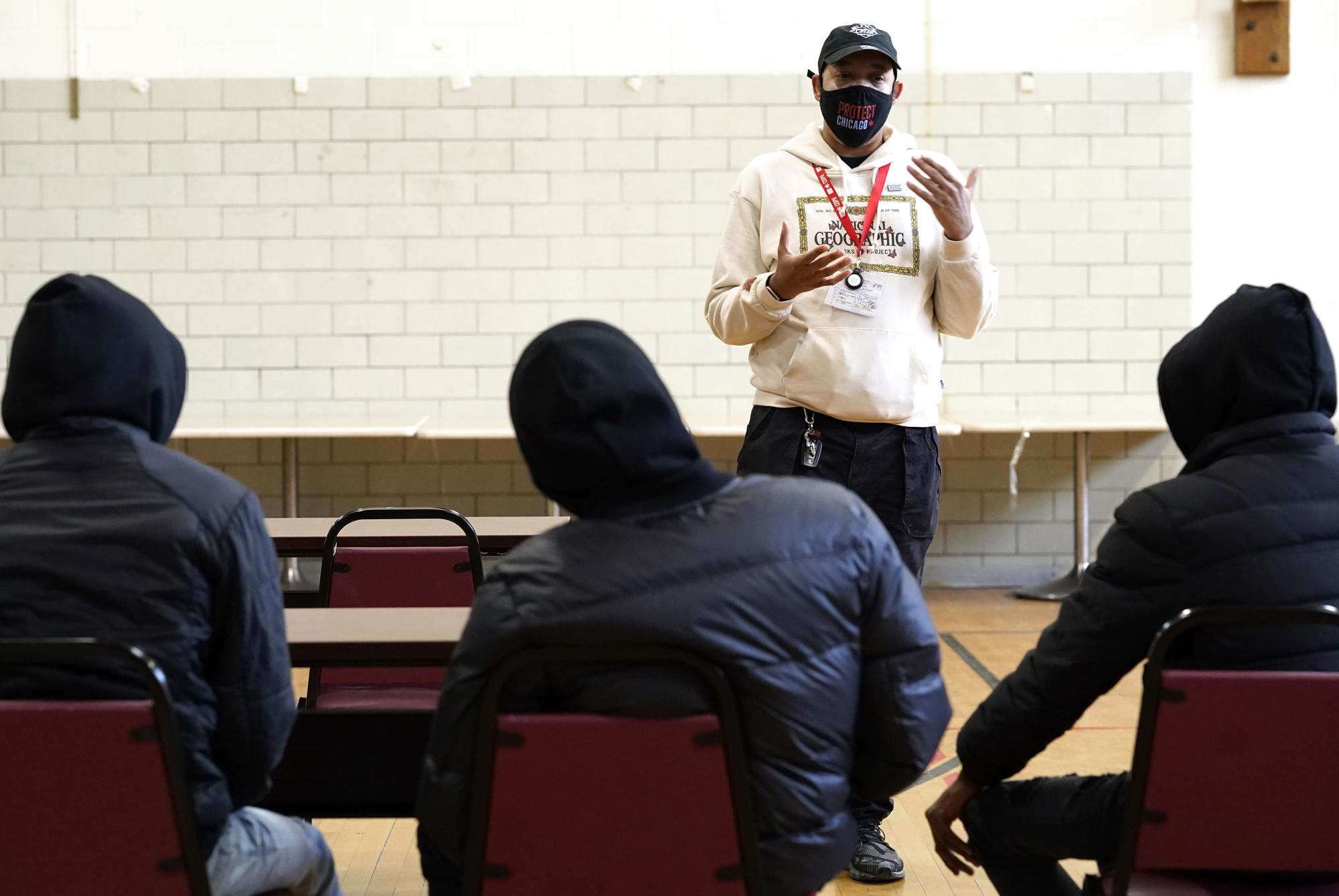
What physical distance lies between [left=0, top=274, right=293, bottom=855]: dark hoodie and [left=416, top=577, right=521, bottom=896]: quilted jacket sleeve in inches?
11.6

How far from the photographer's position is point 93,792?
4.79ft

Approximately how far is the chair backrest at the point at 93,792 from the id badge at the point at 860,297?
64.2 inches

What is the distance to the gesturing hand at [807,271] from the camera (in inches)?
98.9

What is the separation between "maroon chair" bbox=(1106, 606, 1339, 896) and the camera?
1.47m

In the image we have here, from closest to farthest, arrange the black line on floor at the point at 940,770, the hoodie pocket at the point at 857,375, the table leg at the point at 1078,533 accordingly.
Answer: the hoodie pocket at the point at 857,375 → the black line on floor at the point at 940,770 → the table leg at the point at 1078,533

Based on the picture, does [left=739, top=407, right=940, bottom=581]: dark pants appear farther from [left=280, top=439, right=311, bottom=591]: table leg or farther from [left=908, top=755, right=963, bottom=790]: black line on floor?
A: [left=280, top=439, right=311, bottom=591]: table leg

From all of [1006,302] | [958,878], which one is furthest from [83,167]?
[958,878]

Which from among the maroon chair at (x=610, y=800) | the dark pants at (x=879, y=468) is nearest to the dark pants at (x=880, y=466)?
the dark pants at (x=879, y=468)

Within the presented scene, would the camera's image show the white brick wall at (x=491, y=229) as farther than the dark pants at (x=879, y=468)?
Yes

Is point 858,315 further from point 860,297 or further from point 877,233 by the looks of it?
point 877,233

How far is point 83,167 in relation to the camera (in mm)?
6488

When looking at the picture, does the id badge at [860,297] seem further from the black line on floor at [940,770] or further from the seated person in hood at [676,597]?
the black line on floor at [940,770]

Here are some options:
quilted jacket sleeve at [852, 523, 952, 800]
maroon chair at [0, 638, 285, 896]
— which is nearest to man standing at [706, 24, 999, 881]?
quilted jacket sleeve at [852, 523, 952, 800]

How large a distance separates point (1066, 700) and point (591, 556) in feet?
2.30
